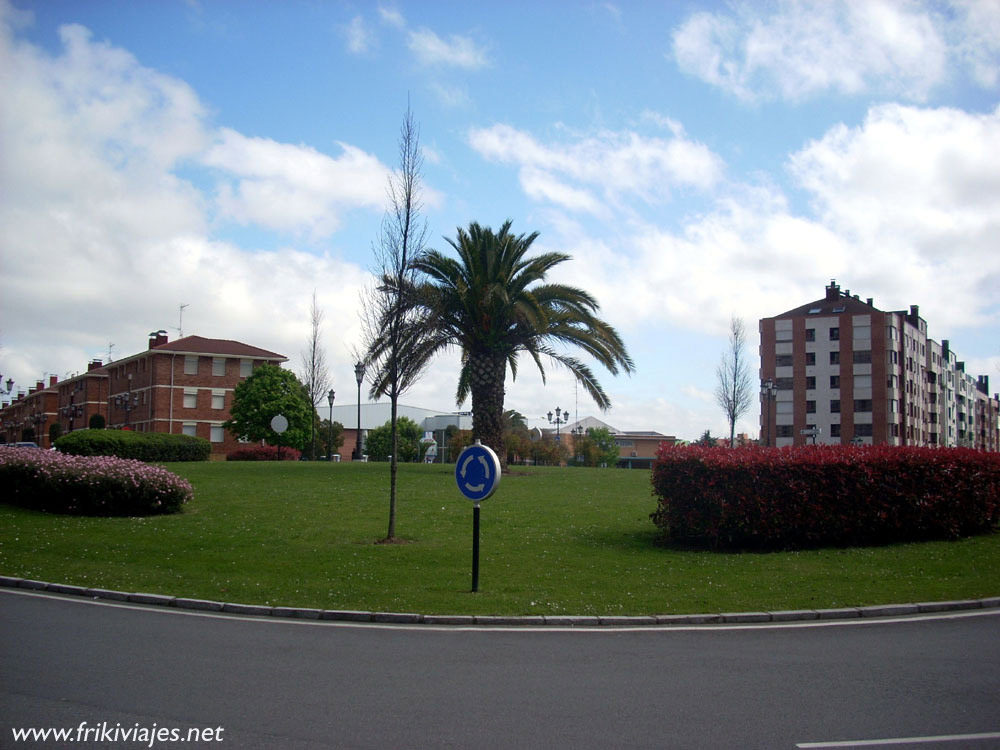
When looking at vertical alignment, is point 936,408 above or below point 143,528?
above

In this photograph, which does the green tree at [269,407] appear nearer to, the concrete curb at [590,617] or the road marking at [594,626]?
the concrete curb at [590,617]

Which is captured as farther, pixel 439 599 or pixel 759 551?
pixel 759 551

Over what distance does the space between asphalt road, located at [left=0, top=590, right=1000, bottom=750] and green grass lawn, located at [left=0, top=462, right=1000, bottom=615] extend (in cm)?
133

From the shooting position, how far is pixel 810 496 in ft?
51.1

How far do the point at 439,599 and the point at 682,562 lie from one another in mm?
4810

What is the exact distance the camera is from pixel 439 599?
1138cm

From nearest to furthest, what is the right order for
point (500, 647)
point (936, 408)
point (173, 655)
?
1. point (173, 655)
2. point (500, 647)
3. point (936, 408)

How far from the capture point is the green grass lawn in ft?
37.8

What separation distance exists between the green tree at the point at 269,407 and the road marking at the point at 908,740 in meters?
52.0

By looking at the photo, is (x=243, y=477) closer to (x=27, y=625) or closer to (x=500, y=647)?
(x=27, y=625)

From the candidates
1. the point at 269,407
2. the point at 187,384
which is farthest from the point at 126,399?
the point at 269,407

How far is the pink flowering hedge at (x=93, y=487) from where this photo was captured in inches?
741

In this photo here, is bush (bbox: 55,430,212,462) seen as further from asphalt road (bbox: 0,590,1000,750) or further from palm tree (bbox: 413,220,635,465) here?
asphalt road (bbox: 0,590,1000,750)

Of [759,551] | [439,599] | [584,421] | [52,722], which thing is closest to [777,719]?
[52,722]
